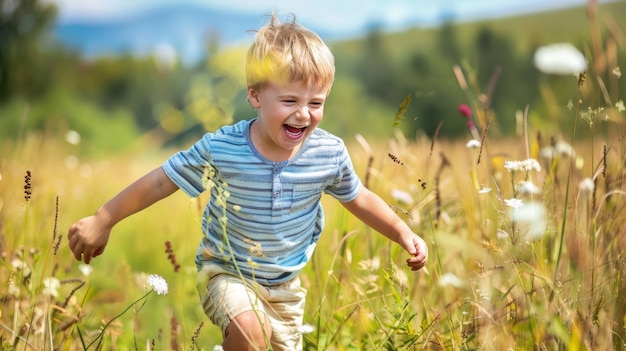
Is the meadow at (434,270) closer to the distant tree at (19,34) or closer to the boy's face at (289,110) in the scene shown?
the boy's face at (289,110)

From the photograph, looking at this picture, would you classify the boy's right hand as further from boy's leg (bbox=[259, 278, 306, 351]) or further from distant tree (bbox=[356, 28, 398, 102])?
distant tree (bbox=[356, 28, 398, 102])

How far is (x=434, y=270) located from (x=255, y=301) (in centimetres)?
64

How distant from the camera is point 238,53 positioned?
90.0 inches

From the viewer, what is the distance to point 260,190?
2365 mm

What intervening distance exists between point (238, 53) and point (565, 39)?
103 ft

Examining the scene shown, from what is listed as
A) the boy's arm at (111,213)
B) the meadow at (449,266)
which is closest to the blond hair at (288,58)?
the meadow at (449,266)

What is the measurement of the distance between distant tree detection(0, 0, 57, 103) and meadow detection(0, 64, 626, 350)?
925 inches

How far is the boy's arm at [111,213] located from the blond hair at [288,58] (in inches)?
16.4

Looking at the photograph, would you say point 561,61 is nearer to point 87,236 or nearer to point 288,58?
point 288,58

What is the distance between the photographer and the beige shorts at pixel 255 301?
227cm

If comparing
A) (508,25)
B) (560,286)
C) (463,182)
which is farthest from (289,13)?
(508,25)

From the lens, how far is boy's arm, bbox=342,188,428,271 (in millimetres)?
2447

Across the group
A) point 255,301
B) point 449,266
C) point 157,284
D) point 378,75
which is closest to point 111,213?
point 157,284

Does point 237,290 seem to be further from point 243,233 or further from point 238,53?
point 238,53
